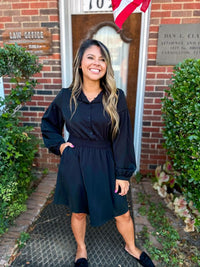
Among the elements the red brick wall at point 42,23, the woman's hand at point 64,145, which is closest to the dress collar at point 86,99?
the woman's hand at point 64,145

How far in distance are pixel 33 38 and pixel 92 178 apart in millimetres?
2252

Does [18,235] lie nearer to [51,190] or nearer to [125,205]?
[51,190]

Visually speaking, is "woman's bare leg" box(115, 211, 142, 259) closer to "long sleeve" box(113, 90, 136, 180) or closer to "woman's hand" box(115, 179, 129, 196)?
"woman's hand" box(115, 179, 129, 196)

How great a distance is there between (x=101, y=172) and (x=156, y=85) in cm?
177

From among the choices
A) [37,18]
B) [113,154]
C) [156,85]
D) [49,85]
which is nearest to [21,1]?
[37,18]

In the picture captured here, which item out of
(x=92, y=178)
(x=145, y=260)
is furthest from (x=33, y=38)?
(x=145, y=260)

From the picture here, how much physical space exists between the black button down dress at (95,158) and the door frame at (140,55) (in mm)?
1424

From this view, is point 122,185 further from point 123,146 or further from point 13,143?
point 13,143

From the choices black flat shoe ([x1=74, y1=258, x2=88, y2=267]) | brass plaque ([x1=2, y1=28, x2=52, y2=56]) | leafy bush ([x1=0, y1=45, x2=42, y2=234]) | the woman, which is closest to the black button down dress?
the woman

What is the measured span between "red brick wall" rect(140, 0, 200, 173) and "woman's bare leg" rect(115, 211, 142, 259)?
1.48 m

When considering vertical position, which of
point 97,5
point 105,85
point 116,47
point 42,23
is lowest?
point 105,85

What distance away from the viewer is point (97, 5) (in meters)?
2.83

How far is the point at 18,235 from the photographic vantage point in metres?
2.17

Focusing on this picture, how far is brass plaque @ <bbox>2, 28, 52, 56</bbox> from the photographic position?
110 inches
